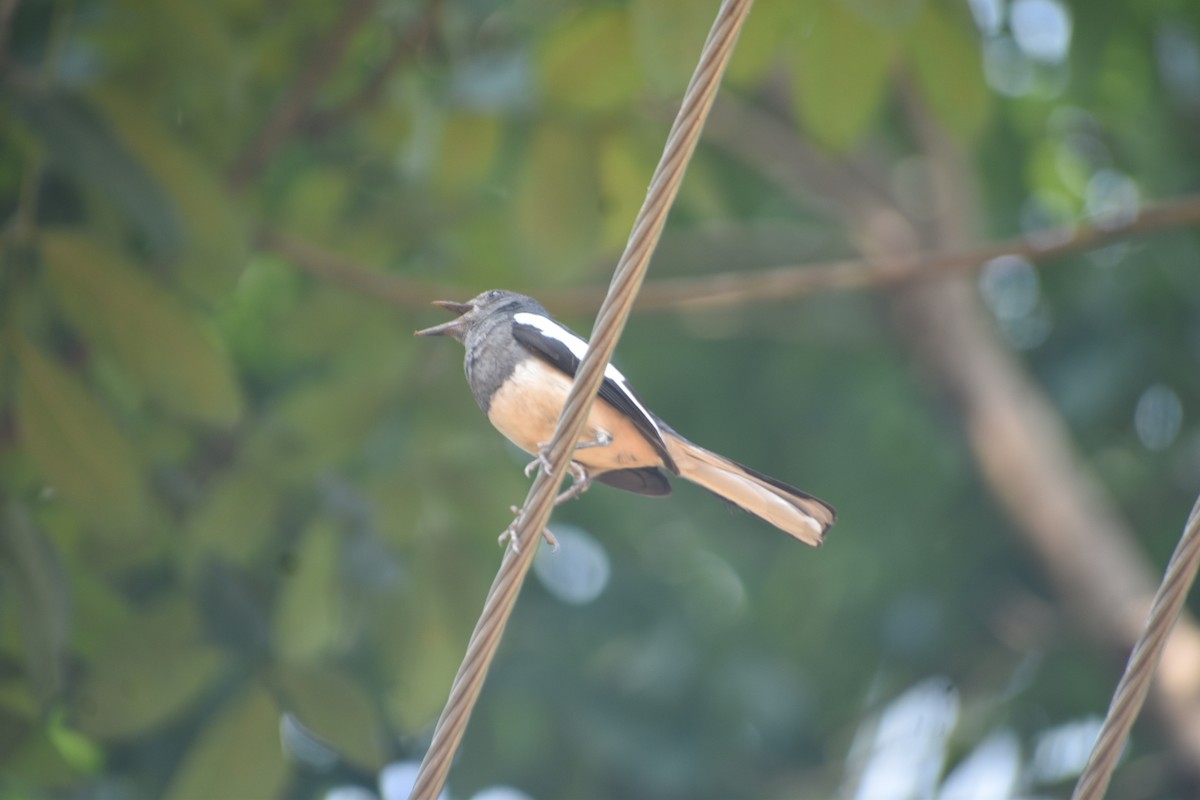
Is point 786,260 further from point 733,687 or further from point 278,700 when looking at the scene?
point 278,700

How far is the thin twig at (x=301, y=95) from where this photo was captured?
15.7 feet

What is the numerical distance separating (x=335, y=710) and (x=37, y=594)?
2.86 ft

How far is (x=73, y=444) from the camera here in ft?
12.2

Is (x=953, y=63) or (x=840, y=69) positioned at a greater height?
(x=953, y=63)

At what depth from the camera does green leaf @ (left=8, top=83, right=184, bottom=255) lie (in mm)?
3719

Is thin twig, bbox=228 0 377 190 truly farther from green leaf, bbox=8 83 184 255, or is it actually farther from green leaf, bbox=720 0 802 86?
green leaf, bbox=720 0 802 86

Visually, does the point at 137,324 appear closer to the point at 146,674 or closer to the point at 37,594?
the point at 37,594

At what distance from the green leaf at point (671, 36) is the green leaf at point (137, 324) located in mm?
1495

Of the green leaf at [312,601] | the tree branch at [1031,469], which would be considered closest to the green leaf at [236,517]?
the green leaf at [312,601]

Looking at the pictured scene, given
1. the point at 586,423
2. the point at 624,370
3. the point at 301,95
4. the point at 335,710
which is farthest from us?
the point at 624,370

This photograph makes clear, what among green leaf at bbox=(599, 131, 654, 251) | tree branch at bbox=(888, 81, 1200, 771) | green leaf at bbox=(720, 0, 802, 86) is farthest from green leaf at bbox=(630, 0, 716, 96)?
tree branch at bbox=(888, 81, 1200, 771)

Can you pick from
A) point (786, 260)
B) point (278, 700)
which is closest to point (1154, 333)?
point (786, 260)

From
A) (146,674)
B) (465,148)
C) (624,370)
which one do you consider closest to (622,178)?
(465,148)

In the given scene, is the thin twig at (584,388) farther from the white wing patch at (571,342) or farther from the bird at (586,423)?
the white wing patch at (571,342)
